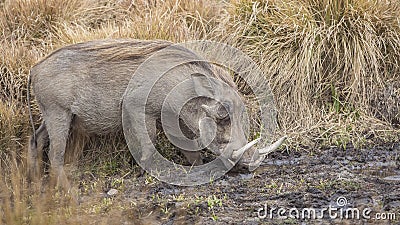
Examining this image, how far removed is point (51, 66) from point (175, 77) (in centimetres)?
107

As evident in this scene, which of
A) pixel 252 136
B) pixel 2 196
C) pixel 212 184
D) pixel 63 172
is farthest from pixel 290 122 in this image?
pixel 2 196

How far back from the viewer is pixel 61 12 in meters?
8.44

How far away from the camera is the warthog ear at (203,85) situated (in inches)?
241

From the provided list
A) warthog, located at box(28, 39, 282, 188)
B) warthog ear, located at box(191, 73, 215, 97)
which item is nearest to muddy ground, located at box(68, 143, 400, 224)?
warthog, located at box(28, 39, 282, 188)

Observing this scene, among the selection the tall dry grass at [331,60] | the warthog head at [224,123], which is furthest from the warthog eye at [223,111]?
the tall dry grass at [331,60]

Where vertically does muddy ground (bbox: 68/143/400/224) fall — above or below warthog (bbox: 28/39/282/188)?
below

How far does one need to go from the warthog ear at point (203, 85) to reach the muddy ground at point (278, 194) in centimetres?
73

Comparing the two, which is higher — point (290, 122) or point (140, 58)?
point (140, 58)

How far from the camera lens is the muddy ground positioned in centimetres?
530

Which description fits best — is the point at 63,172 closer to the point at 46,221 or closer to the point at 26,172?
the point at 26,172

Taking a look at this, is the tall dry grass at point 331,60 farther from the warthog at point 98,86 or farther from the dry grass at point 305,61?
the warthog at point 98,86

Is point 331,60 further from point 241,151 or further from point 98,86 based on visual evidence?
point 98,86

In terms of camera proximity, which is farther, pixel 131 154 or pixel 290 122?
pixel 290 122

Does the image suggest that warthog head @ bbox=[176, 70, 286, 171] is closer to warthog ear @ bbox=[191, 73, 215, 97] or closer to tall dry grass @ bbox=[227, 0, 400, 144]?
warthog ear @ bbox=[191, 73, 215, 97]
